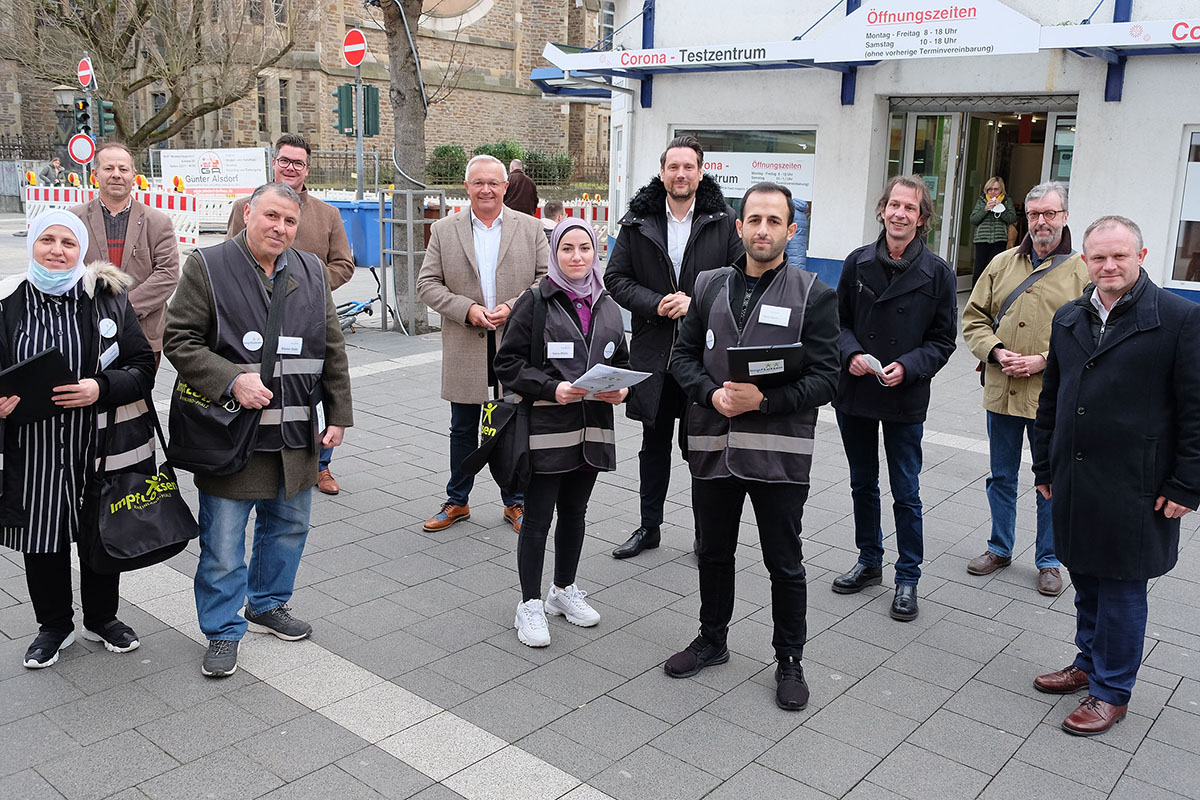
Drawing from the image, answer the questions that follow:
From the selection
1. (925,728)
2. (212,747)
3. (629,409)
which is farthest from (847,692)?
(212,747)

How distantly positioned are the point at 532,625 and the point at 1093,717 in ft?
7.29

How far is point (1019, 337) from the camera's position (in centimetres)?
521

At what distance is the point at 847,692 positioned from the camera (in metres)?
4.21

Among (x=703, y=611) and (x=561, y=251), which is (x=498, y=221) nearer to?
(x=561, y=251)

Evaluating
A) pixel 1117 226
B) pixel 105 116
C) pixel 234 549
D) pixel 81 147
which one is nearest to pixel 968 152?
pixel 1117 226

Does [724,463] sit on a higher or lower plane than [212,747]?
higher

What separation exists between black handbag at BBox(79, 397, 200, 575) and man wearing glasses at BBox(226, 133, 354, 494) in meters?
1.73

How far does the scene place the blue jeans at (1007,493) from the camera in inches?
210

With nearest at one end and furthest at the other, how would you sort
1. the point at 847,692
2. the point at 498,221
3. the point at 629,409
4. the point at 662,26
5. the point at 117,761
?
1. the point at 117,761
2. the point at 847,692
3. the point at 629,409
4. the point at 498,221
5. the point at 662,26

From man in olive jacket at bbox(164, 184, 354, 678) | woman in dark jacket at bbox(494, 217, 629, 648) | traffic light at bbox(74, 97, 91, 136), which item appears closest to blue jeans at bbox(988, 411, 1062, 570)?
woman in dark jacket at bbox(494, 217, 629, 648)

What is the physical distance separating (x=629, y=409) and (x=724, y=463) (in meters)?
1.43

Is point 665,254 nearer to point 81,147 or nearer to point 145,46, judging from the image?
point 81,147

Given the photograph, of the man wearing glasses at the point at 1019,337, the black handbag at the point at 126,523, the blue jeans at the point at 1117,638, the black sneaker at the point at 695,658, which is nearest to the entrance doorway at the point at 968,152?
the man wearing glasses at the point at 1019,337

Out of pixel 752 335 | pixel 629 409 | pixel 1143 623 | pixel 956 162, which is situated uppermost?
pixel 956 162
